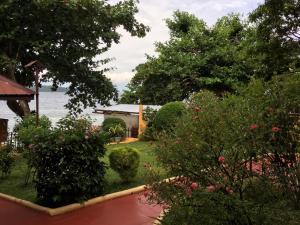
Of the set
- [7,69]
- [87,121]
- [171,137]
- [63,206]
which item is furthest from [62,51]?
[171,137]

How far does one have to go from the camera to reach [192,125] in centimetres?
526

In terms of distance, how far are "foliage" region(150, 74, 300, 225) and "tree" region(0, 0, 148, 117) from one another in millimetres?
9298

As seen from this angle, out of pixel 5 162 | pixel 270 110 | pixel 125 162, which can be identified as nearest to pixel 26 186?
pixel 5 162

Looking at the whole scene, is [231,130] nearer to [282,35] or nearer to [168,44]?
[282,35]

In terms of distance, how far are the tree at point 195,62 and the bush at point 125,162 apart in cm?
1406

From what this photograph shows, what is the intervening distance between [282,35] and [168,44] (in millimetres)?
12733

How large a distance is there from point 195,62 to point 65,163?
54.0 feet

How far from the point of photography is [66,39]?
14750 millimetres

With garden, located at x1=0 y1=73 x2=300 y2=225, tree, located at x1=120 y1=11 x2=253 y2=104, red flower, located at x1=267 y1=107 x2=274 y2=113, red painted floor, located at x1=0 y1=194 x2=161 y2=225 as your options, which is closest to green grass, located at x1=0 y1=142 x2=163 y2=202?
red painted floor, located at x1=0 y1=194 x2=161 y2=225

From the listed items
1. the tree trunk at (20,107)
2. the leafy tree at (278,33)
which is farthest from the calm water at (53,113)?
the leafy tree at (278,33)

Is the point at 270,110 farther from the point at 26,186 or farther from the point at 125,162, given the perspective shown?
the point at 26,186

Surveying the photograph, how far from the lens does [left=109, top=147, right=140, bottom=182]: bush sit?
9.38 metres

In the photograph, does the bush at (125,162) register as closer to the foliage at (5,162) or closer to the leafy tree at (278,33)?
the foliage at (5,162)

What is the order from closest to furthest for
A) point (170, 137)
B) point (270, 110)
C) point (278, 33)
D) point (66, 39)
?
point (270, 110), point (170, 137), point (278, 33), point (66, 39)
